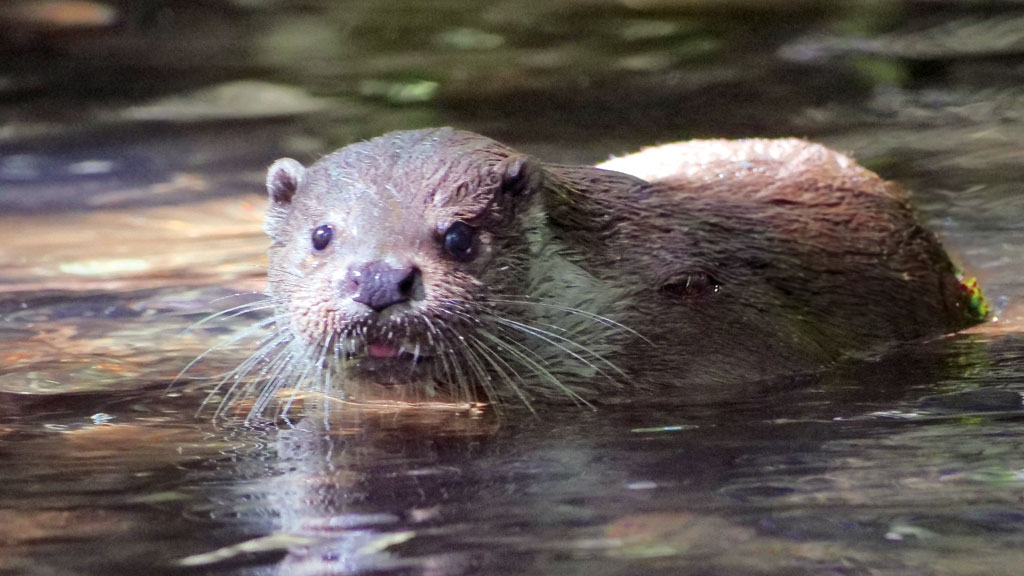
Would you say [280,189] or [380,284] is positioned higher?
[280,189]

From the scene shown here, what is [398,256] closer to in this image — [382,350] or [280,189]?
[382,350]

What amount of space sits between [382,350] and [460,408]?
42cm

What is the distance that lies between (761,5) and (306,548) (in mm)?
6953

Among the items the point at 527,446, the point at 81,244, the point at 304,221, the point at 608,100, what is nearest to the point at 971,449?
the point at 527,446

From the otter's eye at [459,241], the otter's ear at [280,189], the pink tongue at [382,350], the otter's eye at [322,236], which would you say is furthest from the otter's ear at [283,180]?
the pink tongue at [382,350]

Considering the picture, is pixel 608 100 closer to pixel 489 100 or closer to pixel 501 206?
pixel 489 100

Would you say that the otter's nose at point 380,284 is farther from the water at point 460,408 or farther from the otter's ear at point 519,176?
the otter's ear at point 519,176

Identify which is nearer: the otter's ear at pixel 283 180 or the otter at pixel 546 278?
the otter at pixel 546 278

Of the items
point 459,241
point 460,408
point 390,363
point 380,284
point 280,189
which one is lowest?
point 460,408

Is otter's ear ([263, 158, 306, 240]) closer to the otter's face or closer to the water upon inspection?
the otter's face

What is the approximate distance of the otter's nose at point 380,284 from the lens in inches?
140

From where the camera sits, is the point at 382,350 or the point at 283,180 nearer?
the point at 382,350

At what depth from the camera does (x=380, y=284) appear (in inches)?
140

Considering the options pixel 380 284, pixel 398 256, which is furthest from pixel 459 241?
pixel 380 284
